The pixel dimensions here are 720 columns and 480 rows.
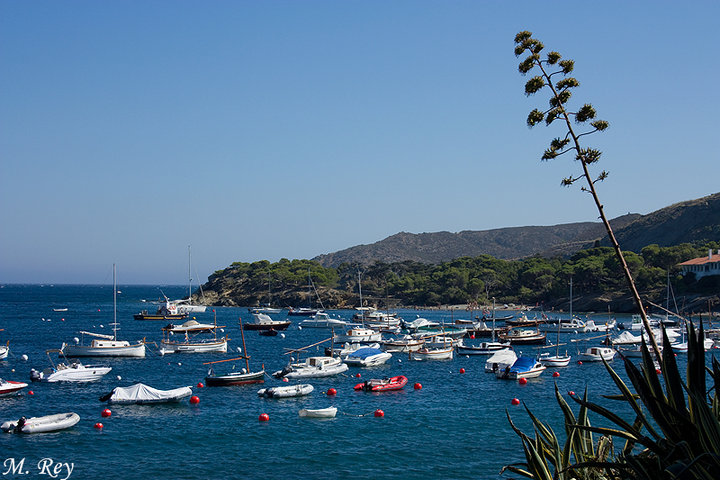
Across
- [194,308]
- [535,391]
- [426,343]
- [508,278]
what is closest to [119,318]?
[194,308]

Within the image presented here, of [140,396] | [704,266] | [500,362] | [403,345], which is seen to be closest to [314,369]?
[140,396]

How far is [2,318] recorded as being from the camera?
424ft

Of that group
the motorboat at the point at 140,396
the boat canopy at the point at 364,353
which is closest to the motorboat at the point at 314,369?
the boat canopy at the point at 364,353

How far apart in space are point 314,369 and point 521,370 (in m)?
Answer: 16.4

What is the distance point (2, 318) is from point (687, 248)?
139686 millimetres

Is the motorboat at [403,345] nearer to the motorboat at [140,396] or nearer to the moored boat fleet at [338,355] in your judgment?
the moored boat fleet at [338,355]

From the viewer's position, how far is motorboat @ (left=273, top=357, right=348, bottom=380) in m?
51.6

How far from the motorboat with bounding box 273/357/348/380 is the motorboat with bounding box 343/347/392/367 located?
625 cm

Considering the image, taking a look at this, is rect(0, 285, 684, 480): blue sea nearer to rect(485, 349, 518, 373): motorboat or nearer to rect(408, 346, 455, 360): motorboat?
rect(485, 349, 518, 373): motorboat

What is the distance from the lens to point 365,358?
61250 mm

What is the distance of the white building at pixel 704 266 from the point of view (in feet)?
393

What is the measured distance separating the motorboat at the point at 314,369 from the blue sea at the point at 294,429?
75cm

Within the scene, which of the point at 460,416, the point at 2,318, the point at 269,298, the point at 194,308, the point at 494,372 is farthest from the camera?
the point at 269,298

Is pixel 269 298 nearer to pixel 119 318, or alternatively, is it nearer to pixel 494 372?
pixel 119 318
